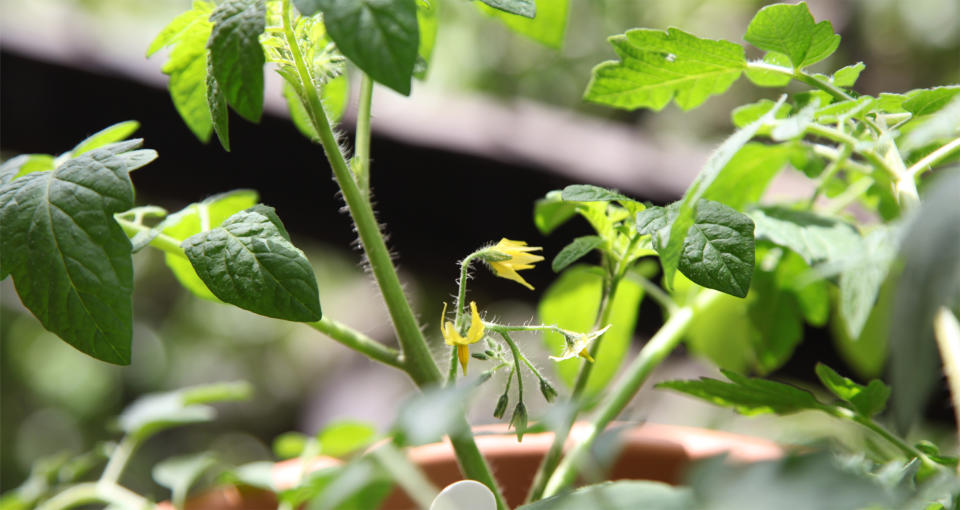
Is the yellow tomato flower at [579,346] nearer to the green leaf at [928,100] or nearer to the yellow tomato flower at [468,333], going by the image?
the yellow tomato flower at [468,333]

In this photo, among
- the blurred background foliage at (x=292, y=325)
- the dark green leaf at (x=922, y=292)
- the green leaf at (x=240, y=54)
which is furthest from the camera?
the blurred background foliage at (x=292, y=325)

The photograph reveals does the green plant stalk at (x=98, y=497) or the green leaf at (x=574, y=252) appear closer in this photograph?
the green leaf at (x=574, y=252)

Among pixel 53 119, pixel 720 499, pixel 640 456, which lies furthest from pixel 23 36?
pixel 720 499

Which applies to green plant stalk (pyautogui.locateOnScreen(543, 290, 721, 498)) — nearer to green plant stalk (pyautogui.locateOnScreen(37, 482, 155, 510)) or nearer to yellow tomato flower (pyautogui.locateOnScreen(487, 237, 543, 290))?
yellow tomato flower (pyautogui.locateOnScreen(487, 237, 543, 290))

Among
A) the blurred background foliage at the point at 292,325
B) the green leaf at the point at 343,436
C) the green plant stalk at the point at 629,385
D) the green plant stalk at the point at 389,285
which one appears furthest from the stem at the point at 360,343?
the blurred background foliage at the point at 292,325

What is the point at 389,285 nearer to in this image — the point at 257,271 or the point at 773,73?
the point at 257,271
